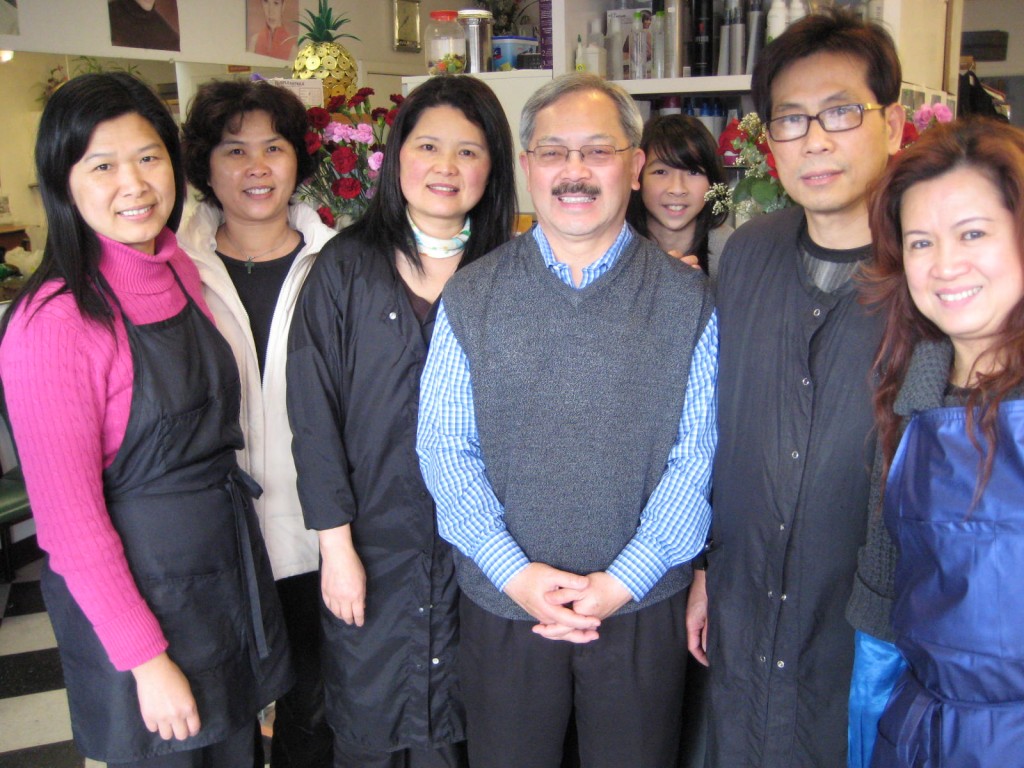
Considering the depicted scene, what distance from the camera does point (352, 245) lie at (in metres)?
1.89

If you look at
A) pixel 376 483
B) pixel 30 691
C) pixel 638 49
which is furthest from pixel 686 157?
pixel 30 691

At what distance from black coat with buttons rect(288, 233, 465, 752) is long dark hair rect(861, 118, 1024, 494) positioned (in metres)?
0.86

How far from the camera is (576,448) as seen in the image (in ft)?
5.28

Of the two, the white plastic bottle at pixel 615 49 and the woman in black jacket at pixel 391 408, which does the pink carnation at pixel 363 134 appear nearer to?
the woman in black jacket at pixel 391 408

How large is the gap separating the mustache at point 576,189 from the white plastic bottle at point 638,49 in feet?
Result: 5.91

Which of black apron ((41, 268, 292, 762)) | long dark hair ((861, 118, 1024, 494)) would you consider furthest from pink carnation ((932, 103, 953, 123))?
black apron ((41, 268, 292, 762))

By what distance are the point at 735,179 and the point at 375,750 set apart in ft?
7.34

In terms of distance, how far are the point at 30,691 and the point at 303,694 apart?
4.57 ft

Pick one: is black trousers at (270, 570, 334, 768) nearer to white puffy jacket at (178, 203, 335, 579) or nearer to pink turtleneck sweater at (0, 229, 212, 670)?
white puffy jacket at (178, 203, 335, 579)

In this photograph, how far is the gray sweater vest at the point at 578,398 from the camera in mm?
1611

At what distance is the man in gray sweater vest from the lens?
161 centimetres

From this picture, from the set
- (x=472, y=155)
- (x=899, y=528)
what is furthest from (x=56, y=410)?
(x=899, y=528)

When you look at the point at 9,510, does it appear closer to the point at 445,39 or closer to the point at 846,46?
the point at 445,39

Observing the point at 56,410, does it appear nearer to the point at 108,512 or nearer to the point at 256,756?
the point at 108,512
